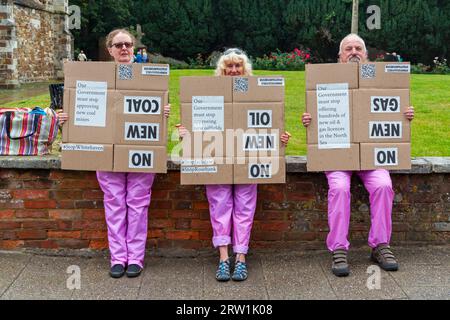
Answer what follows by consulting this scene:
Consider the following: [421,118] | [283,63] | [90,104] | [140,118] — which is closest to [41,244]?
[90,104]

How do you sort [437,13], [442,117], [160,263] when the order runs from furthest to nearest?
1. [437,13]
2. [442,117]
3. [160,263]

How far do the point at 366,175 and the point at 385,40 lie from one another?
86.5 ft

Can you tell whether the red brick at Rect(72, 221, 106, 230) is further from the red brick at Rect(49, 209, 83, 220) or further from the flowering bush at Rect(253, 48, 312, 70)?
the flowering bush at Rect(253, 48, 312, 70)

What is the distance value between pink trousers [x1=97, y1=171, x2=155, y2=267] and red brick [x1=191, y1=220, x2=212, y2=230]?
506 mm

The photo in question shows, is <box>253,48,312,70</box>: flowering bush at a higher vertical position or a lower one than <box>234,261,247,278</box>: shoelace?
higher

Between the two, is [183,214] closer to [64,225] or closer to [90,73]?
[64,225]

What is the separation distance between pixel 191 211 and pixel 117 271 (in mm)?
798

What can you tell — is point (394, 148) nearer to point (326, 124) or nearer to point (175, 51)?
point (326, 124)

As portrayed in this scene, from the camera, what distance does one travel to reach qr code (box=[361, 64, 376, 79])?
13.7 ft

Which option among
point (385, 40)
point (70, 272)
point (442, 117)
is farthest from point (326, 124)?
point (385, 40)

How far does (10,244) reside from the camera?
15.2 feet

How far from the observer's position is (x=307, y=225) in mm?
4660

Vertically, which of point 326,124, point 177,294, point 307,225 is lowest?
point 177,294

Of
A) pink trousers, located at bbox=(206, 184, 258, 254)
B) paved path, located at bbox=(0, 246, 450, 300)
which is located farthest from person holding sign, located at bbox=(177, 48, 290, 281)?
paved path, located at bbox=(0, 246, 450, 300)
